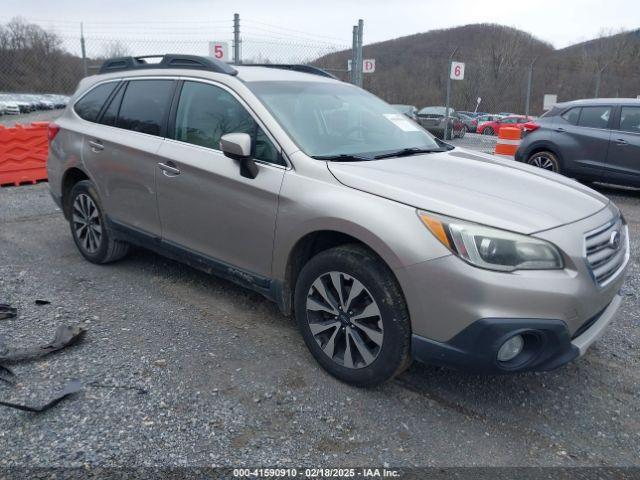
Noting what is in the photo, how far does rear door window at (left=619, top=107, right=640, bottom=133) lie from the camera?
834cm

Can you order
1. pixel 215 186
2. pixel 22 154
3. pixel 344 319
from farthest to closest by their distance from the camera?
pixel 22 154, pixel 215 186, pixel 344 319

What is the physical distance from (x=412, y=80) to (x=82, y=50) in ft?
66.6

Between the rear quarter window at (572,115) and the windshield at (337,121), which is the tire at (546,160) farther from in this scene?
the windshield at (337,121)

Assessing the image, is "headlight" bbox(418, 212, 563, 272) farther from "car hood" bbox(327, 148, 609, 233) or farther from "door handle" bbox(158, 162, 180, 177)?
"door handle" bbox(158, 162, 180, 177)

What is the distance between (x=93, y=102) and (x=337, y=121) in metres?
2.46

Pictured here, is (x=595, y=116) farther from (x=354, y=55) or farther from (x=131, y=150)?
(x=131, y=150)

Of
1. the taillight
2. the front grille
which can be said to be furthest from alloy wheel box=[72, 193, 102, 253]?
the front grille

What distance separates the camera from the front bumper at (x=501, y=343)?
2494 mm

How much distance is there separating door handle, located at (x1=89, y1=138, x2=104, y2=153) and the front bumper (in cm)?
315

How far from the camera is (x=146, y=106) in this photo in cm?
430

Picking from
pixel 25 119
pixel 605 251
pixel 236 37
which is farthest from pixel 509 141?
pixel 25 119

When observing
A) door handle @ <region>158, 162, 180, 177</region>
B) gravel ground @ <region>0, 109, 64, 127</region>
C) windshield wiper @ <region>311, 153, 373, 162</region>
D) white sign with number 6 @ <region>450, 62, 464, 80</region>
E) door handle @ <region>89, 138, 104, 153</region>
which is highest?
white sign with number 6 @ <region>450, 62, 464, 80</region>

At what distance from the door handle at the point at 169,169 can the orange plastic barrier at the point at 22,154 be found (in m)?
5.37

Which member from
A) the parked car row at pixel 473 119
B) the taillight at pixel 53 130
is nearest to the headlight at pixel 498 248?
the taillight at pixel 53 130
